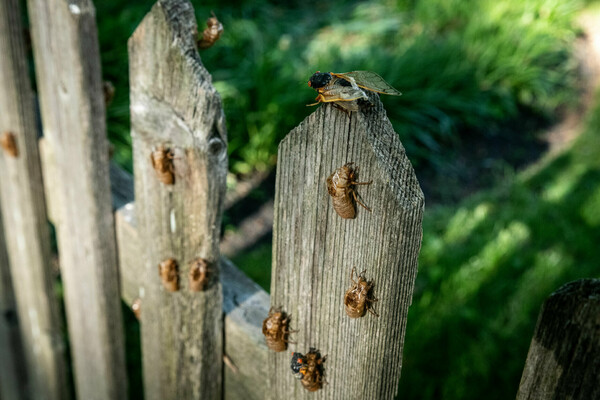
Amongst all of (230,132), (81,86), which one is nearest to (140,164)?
(81,86)

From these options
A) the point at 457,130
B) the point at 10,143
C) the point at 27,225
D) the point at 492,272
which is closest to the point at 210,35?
the point at 10,143

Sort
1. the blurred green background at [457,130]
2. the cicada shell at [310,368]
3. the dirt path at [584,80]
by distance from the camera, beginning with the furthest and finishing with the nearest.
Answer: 1. the dirt path at [584,80]
2. the blurred green background at [457,130]
3. the cicada shell at [310,368]

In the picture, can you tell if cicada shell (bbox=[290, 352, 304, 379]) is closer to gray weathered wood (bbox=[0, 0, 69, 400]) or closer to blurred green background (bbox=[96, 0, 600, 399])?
gray weathered wood (bbox=[0, 0, 69, 400])

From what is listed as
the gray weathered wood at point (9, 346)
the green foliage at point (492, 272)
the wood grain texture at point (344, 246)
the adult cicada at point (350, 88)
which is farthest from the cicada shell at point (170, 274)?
the green foliage at point (492, 272)

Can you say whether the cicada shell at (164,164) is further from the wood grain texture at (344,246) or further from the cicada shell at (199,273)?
the wood grain texture at (344,246)

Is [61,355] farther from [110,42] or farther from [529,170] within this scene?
[529,170]

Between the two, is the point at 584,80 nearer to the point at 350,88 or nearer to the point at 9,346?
the point at 9,346
